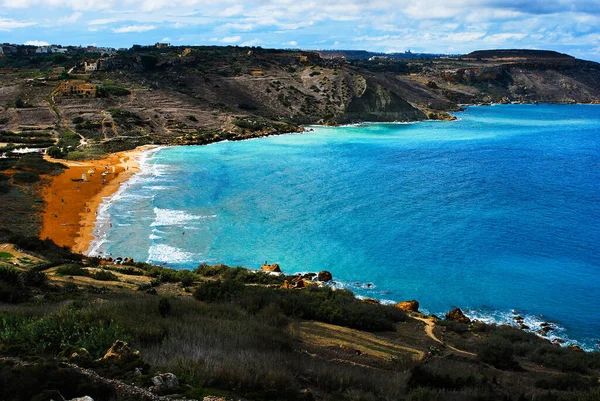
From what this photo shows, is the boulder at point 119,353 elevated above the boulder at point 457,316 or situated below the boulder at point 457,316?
above

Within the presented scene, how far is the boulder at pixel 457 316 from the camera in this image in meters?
20.4

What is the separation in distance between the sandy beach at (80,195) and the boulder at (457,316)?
20155 mm

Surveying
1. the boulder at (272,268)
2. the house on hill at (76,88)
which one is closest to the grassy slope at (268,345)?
the boulder at (272,268)

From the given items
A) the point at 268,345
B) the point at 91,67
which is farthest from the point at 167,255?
the point at 91,67

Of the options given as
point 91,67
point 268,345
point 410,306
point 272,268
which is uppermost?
point 91,67

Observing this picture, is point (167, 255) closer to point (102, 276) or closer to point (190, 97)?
point (102, 276)

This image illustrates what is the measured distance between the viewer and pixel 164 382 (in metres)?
7.56

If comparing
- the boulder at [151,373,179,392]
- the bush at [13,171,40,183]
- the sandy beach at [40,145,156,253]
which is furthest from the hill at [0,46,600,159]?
the boulder at [151,373,179,392]

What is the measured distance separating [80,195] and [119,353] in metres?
33.8

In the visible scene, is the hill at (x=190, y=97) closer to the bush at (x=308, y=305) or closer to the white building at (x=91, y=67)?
the white building at (x=91, y=67)

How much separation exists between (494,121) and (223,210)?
9164 cm

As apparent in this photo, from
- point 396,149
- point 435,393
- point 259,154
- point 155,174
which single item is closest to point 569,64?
point 396,149

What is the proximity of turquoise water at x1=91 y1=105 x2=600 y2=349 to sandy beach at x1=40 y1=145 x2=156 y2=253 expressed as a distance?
1339mm

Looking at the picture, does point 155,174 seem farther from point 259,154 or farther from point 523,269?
point 523,269
